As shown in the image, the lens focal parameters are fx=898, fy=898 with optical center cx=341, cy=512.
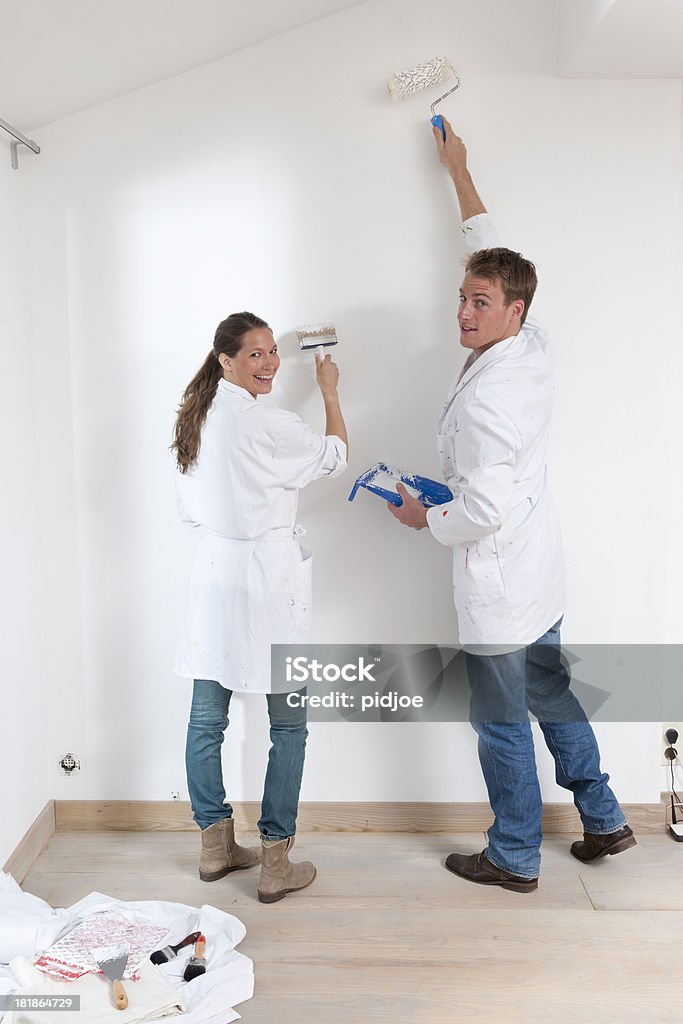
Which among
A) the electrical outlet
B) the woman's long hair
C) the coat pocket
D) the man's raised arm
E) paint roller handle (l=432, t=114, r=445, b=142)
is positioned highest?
paint roller handle (l=432, t=114, r=445, b=142)

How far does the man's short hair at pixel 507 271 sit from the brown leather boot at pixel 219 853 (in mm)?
1463

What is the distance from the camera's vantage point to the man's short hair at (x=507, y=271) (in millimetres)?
2049

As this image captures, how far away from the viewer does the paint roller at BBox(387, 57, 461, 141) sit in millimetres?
2201

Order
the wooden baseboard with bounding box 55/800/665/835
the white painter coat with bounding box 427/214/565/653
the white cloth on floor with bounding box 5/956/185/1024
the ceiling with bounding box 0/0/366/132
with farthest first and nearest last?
1. the wooden baseboard with bounding box 55/800/665/835
2. the white painter coat with bounding box 427/214/565/653
3. the ceiling with bounding box 0/0/366/132
4. the white cloth on floor with bounding box 5/956/185/1024

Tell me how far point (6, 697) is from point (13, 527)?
42 centimetres

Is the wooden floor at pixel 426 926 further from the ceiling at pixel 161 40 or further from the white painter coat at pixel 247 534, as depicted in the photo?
the ceiling at pixel 161 40

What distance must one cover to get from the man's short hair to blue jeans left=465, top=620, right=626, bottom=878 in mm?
823

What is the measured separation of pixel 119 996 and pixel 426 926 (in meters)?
0.69

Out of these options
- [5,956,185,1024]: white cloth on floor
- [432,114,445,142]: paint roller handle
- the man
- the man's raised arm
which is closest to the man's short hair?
the man

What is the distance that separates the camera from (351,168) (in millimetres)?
2279

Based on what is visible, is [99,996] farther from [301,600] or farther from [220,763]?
[301,600]

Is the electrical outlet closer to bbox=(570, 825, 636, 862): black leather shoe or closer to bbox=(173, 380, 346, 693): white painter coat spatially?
bbox=(570, 825, 636, 862): black leather shoe

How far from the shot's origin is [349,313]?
2314 millimetres

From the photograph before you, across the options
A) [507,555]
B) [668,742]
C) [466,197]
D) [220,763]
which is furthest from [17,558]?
[668,742]
